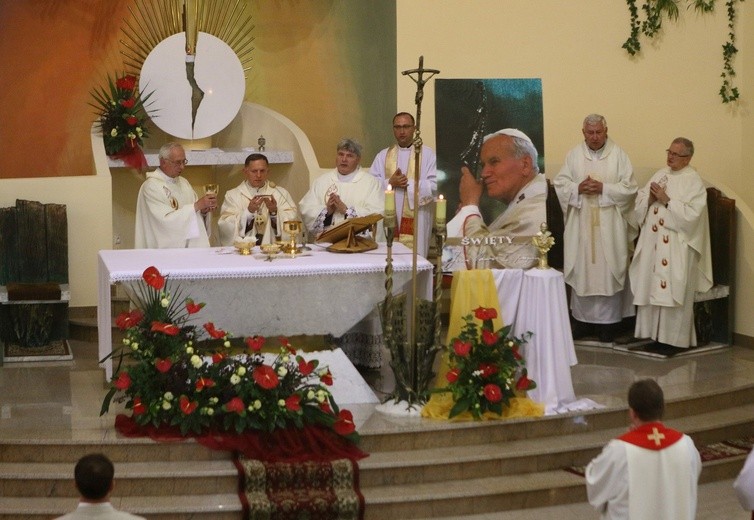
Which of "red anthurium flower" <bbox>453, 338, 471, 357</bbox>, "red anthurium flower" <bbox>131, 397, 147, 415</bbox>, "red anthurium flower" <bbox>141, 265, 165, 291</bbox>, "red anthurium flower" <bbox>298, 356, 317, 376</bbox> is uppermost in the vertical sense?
"red anthurium flower" <bbox>141, 265, 165, 291</bbox>

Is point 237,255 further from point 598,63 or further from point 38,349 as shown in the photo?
point 598,63

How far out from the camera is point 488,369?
7.77 metres

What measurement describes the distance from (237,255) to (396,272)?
1085mm

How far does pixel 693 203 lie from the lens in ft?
32.3

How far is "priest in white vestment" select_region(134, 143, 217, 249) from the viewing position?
9.62 m

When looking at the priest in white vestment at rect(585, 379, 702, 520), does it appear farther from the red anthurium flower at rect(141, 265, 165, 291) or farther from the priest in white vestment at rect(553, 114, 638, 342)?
the priest in white vestment at rect(553, 114, 638, 342)

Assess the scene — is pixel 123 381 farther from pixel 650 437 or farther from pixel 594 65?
pixel 594 65

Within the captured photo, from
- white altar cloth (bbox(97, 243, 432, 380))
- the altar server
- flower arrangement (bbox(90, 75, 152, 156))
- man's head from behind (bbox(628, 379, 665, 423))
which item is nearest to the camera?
man's head from behind (bbox(628, 379, 665, 423))

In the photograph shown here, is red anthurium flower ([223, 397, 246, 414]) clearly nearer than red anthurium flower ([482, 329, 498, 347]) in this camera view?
Yes

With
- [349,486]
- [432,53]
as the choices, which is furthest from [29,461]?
[432,53]

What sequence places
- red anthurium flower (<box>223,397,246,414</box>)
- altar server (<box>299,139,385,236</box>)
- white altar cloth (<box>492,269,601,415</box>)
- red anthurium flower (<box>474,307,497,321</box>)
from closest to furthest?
red anthurium flower (<box>223,397,246,414</box>) → red anthurium flower (<box>474,307,497,321</box>) → white altar cloth (<box>492,269,601,415</box>) → altar server (<box>299,139,385,236</box>)

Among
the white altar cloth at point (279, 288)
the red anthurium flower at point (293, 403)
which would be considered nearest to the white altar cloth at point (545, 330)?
the white altar cloth at point (279, 288)

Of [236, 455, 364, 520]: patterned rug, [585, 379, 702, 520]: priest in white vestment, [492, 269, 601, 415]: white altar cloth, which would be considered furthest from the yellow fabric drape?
[585, 379, 702, 520]: priest in white vestment

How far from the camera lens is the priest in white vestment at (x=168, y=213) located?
9625 mm
